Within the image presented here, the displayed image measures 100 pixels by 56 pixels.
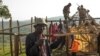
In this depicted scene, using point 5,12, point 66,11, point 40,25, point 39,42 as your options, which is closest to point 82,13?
point 66,11

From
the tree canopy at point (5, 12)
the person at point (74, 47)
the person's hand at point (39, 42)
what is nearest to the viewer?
the person's hand at point (39, 42)

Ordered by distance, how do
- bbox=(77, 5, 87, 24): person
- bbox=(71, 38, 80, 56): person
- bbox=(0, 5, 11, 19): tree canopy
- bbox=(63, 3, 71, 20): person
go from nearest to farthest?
bbox=(71, 38, 80, 56): person < bbox=(63, 3, 71, 20): person < bbox=(77, 5, 87, 24): person < bbox=(0, 5, 11, 19): tree canopy

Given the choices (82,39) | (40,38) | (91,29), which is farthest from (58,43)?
(91,29)

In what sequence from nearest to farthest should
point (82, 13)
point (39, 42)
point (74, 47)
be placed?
1. point (39, 42)
2. point (74, 47)
3. point (82, 13)

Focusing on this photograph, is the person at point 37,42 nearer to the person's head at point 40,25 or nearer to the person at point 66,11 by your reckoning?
the person's head at point 40,25

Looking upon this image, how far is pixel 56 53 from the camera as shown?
45.2 ft

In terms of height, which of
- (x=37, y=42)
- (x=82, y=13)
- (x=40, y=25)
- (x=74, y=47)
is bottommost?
(x=74, y=47)

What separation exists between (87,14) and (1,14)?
5.99 meters

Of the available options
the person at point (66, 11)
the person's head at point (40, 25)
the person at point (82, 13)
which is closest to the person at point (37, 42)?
the person's head at point (40, 25)

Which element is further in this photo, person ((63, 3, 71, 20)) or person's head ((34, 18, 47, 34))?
person ((63, 3, 71, 20))

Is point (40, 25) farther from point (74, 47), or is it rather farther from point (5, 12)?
point (5, 12)

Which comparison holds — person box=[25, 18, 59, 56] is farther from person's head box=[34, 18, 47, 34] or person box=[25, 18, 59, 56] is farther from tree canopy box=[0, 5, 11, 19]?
tree canopy box=[0, 5, 11, 19]

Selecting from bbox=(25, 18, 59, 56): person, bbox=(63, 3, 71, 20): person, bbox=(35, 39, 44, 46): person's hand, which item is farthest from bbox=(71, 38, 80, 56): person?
bbox=(35, 39, 44, 46): person's hand

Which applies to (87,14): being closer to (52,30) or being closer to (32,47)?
(52,30)
